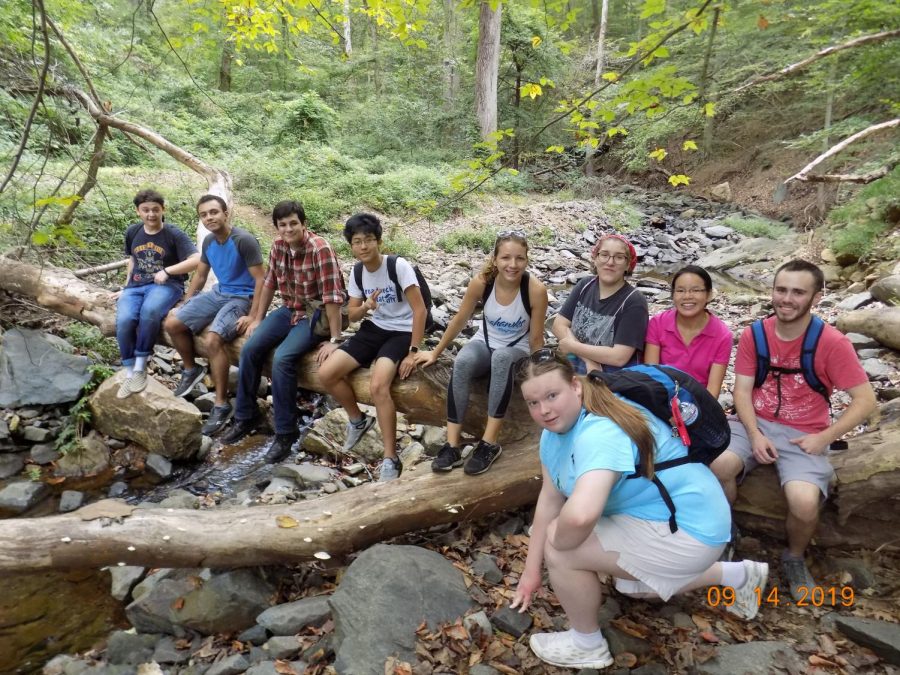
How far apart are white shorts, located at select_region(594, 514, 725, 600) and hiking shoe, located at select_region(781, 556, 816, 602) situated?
1.02m

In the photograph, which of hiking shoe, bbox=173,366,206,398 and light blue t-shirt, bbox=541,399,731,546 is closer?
light blue t-shirt, bbox=541,399,731,546

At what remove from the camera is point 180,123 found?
47.6 feet

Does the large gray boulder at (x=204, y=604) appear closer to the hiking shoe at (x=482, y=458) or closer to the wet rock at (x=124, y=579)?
the wet rock at (x=124, y=579)

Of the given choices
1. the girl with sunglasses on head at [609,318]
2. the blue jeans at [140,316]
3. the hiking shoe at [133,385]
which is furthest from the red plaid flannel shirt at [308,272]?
the hiking shoe at [133,385]

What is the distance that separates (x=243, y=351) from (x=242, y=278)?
2.71ft

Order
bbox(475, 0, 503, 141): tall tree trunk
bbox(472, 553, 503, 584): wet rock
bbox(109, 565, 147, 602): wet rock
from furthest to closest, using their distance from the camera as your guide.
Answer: bbox(475, 0, 503, 141): tall tree trunk, bbox(109, 565, 147, 602): wet rock, bbox(472, 553, 503, 584): wet rock

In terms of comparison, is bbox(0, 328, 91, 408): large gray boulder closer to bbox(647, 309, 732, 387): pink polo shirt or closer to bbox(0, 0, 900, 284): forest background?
bbox(0, 0, 900, 284): forest background

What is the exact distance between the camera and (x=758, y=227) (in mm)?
15633

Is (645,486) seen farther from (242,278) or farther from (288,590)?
(242,278)

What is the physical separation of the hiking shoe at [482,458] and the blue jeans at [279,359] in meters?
1.73

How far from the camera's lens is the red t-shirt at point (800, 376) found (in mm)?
2857

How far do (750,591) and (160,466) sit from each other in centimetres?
502

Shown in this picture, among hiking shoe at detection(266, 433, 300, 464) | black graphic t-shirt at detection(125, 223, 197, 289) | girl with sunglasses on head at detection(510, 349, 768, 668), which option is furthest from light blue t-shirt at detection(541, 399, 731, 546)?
black graphic t-shirt at detection(125, 223, 197, 289)

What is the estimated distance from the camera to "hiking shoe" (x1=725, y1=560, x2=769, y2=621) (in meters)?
2.62
